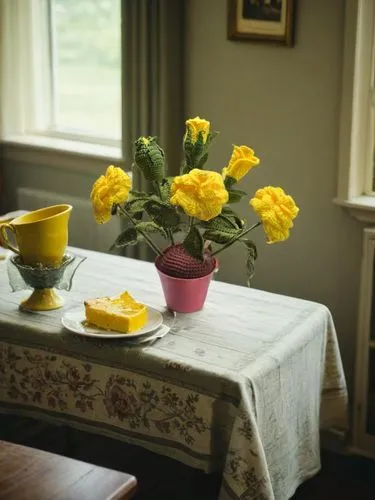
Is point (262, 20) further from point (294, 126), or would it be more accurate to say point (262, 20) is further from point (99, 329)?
point (99, 329)

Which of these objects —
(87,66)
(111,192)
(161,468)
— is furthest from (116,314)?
(87,66)

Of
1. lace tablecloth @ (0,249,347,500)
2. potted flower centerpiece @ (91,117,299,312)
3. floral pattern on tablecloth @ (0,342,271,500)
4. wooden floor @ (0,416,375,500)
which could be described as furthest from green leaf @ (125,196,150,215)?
wooden floor @ (0,416,375,500)

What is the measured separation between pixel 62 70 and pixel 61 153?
1.50ft

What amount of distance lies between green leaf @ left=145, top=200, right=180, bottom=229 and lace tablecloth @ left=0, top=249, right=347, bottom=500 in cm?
27

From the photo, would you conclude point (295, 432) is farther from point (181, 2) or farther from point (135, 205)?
point (181, 2)

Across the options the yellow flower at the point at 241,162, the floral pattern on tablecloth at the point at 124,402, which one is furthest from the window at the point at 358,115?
the floral pattern on tablecloth at the point at 124,402

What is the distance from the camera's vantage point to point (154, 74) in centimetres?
329

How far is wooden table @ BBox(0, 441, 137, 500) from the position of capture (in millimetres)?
1322

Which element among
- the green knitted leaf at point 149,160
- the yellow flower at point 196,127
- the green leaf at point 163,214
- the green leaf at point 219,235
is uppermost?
the yellow flower at point 196,127

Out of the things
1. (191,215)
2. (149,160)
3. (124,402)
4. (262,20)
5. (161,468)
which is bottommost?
(161,468)

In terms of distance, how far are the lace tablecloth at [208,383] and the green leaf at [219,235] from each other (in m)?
0.22

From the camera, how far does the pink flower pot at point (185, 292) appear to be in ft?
7.93

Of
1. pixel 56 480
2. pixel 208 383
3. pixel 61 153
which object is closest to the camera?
pixel 56 480

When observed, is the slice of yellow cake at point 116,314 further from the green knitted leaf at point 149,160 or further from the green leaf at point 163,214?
the green knitted leaf at point 149,160
